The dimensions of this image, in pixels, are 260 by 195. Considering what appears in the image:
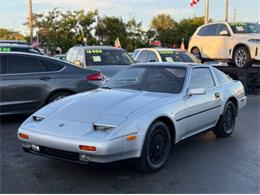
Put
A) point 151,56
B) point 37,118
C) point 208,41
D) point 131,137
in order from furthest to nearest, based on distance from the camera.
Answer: point 208,41, point 151,56, point 37,118, point 131,137

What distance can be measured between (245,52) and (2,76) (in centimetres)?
841

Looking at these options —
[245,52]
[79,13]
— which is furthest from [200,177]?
[79,13]

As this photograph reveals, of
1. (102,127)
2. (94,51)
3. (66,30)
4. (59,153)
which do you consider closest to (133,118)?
(102,127)

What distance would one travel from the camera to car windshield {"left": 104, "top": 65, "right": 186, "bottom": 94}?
587 cm

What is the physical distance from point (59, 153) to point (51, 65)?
4.09 meters

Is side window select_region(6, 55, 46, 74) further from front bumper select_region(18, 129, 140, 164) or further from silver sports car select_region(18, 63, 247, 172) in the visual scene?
front bumper select_region(18, 129, 140, 164)

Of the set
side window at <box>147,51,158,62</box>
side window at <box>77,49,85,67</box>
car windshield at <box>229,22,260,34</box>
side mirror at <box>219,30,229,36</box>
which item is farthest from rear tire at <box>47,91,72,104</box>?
car windshield at <box>229,22,260,34</box>

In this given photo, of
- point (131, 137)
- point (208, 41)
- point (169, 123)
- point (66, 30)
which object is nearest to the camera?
point (131, 137)

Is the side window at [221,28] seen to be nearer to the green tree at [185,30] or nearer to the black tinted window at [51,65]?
the black tinted window at [51,65]

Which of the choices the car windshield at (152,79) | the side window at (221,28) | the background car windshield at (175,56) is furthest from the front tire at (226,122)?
the side window at (221,28)

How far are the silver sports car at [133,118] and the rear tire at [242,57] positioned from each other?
6807 millimetres

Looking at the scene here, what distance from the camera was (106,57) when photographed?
12.0m

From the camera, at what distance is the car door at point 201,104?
5.70 metres

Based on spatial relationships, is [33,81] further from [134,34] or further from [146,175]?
[134,34]
